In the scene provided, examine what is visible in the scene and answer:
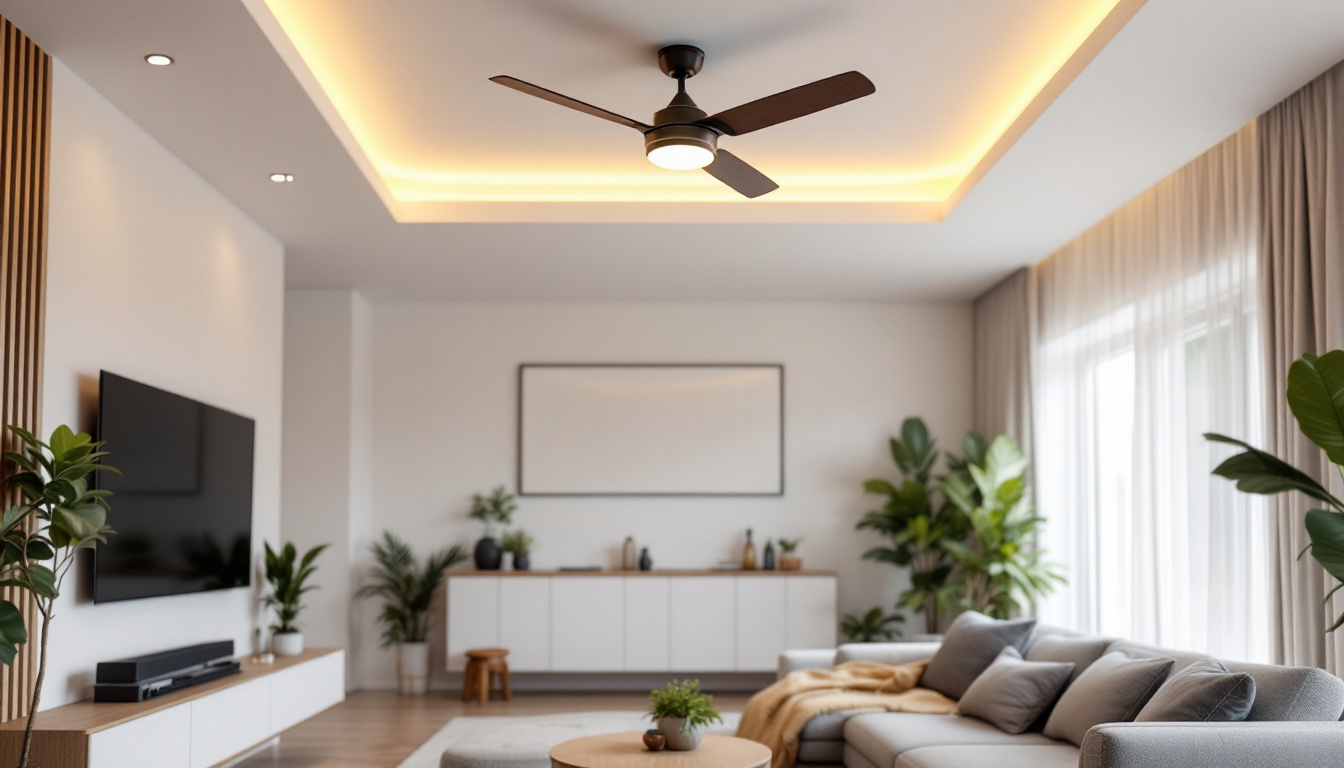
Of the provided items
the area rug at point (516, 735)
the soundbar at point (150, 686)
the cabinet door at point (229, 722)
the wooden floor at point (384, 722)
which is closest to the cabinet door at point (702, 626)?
the wooden floor at point (384, 722)

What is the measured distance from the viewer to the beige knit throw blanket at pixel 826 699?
4.79 meters

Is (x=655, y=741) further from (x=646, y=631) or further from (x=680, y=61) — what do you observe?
(x=646, y=631)

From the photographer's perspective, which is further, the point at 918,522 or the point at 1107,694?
the point at 918,522

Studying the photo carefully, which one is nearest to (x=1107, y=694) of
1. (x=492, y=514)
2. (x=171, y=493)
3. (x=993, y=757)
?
(x=993, y=757)

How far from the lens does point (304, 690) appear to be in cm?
546

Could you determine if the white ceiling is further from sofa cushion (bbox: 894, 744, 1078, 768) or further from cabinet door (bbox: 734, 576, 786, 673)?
sofa cushion (bbox: 894, 744, 1078, 768)

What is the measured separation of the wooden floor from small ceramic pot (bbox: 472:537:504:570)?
0.89 meters

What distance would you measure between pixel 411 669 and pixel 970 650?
416cm

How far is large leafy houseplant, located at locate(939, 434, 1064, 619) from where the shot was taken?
22.1 ft

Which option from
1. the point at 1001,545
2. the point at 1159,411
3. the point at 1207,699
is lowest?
the point at 1207,699

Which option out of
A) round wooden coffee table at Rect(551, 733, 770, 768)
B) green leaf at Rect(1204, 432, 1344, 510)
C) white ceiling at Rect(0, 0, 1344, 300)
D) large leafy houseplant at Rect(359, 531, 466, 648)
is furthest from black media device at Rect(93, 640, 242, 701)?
green leaf at Rect(1204, 432, 1344, 510)

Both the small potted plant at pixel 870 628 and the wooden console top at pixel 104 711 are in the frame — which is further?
the small potted plant at pixel 870 628

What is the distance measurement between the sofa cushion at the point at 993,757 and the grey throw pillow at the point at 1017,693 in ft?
0.81

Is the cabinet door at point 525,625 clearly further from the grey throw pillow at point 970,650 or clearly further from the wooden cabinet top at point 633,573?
the grey throw pillow at point 970,650
